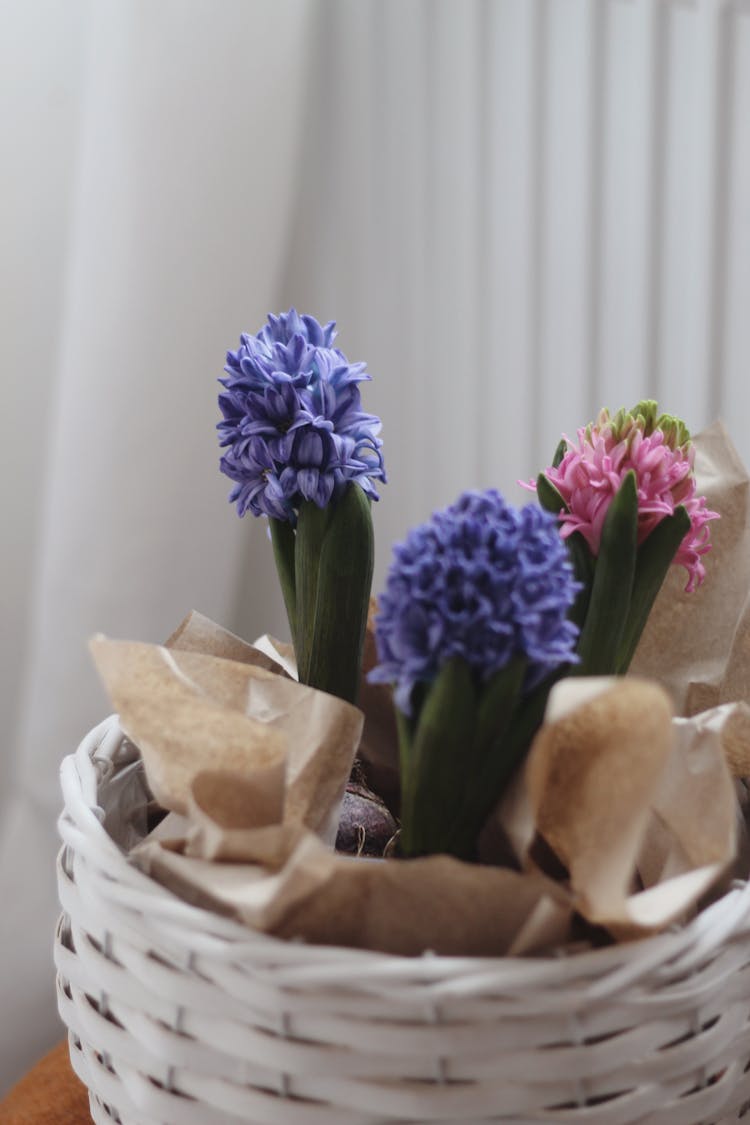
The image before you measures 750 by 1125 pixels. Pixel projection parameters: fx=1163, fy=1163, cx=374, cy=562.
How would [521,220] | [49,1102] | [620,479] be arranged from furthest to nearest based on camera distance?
[521,220] < [49,1102] < [620,479]

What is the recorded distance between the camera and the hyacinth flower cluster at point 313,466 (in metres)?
0.43

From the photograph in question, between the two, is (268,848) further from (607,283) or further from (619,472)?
A: (607,283)

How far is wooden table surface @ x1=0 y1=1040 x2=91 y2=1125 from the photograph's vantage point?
0.58 m

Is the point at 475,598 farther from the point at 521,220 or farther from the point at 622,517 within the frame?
the point at 521,220

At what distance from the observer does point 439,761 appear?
362 mm

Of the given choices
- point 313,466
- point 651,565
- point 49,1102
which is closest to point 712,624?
point 651,565

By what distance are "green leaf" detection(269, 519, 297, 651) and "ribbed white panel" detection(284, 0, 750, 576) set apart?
1.51 ft

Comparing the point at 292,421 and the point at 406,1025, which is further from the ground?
the point at 292,421

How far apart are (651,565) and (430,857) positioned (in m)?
0.15

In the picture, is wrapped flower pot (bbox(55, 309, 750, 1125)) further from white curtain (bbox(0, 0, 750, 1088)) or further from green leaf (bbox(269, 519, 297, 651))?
white curtain (bbox(0, 0, 750, 1088))

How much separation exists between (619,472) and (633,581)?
0.04m

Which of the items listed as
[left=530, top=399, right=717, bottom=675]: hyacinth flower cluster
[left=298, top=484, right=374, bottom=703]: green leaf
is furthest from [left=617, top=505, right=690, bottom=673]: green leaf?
[left=298, top=484, right=374, bottom=703]: green leaf

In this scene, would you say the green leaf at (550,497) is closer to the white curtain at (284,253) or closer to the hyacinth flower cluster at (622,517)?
the hyacinth flower cluster at (622,517)

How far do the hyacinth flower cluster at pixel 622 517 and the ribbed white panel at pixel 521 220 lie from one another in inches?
16.4
